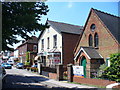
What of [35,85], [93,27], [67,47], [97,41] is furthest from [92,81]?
[67,47]

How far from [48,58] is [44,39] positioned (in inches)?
188

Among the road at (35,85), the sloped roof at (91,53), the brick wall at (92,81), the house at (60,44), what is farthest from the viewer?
the house at (60,44)

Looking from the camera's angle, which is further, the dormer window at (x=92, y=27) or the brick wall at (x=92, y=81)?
the dormer window at (x=92, y=27)

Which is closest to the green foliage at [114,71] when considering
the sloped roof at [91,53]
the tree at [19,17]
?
the sloped roof at [91,53]

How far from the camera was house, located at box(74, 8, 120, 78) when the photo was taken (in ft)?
61.8

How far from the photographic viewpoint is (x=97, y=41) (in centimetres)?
2097

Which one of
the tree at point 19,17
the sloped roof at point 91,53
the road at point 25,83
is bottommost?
the road at point 25,83

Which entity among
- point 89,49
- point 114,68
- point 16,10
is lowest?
point 114,68

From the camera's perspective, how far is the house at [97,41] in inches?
741

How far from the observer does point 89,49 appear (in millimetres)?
20234

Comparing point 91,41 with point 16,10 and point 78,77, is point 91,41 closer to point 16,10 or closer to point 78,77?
point 78,77

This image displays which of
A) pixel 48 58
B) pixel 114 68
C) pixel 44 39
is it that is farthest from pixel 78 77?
pixel 44 39

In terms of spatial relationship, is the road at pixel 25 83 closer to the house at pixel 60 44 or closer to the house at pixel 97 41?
the house at pixel 97 41

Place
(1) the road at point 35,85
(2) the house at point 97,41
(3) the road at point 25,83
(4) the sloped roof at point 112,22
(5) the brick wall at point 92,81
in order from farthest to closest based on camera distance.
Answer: (4) the sloped roof at point 112,22, (2) the house at point 97,41, (3) the road at point 25,83, (1) the road at point 35,85, (5) the brick wall at point 92,81
